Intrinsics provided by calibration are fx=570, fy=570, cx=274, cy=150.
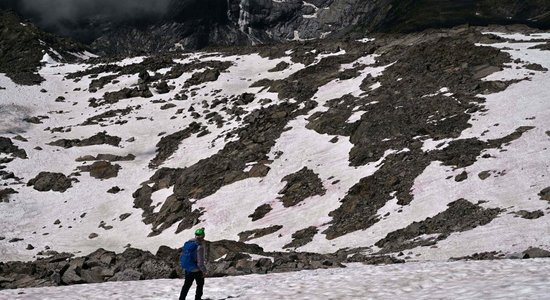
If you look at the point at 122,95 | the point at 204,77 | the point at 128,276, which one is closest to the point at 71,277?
the point at 128,276

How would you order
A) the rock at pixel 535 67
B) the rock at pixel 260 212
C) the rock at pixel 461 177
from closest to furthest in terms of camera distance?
the rock at pixel 461 177
the rock at pixel 260 212
the rock at pixel 535 67

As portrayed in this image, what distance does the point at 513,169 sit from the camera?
40094mm

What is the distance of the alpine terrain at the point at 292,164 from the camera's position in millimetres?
30625

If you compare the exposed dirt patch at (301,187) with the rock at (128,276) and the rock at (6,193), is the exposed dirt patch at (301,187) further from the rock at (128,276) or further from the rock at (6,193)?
the rock at (6,193)

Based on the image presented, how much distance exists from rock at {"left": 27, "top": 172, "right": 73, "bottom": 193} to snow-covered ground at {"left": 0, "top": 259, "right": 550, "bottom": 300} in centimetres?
5191

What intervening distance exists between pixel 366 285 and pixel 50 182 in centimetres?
6113

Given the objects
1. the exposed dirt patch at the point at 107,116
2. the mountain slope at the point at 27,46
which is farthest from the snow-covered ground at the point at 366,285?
the mountain slope at the point at 27,46

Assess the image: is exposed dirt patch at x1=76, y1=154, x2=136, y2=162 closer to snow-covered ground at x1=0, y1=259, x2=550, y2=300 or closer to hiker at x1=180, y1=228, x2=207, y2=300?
snow-covered ground at x1=0, y1=259, x2=550, y2=300

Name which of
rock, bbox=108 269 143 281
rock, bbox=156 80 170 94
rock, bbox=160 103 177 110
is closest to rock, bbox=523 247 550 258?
rock, bbox=108 269 143 281

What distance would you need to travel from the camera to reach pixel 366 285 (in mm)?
18406

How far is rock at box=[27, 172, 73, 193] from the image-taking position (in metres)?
70.2

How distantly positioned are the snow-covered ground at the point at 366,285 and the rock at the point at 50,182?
5191 centimetres

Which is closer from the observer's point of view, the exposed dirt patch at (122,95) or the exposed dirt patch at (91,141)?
the exposed dirt patch at (91,141)

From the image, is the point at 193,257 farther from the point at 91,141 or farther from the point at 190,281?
the point at 91,141
